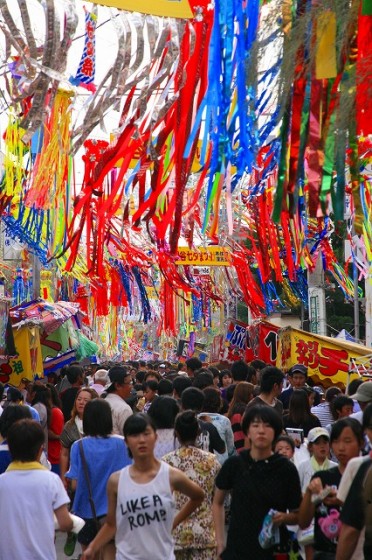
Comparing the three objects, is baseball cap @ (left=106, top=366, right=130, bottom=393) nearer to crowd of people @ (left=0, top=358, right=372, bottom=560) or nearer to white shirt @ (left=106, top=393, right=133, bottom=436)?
white shirt @ (left=106, top=393, right=133, bottom=436)

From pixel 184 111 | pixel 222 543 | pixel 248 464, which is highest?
pixel 184 111

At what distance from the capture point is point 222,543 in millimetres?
6211

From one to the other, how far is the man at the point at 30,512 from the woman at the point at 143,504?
0.95 feet

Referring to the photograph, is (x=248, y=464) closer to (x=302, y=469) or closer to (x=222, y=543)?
(x=222, y=543)

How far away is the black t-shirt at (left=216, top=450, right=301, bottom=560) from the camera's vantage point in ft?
19.3

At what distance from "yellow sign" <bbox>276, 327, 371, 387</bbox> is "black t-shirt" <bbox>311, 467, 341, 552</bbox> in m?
8.62

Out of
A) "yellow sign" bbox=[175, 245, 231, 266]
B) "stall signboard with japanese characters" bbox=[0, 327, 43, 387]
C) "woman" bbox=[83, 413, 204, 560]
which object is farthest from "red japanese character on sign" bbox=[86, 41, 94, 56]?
"yellow sign" bbox=[175, 245, 231, 266]

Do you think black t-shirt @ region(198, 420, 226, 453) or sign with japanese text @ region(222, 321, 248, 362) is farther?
sign with japanese text @ region(222, 321, 248, 362)

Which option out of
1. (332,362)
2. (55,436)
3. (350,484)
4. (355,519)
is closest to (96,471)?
(350,484)

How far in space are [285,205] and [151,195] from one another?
7.98 ft

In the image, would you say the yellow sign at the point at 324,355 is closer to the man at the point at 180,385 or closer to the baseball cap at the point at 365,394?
the man at the point at 180,385

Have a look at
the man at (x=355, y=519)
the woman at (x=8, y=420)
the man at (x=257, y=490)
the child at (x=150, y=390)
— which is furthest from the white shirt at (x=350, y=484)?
the child at (x=150, y=390)

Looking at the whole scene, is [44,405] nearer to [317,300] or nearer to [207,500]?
[207,500]

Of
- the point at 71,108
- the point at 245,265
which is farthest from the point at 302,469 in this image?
the point at 245,265
